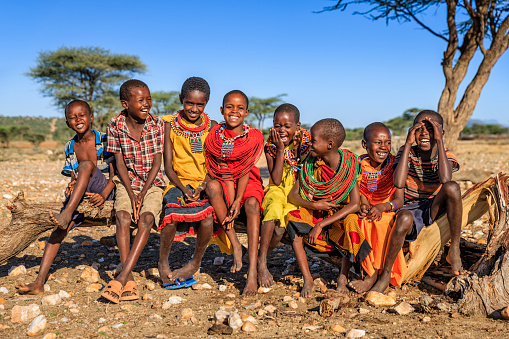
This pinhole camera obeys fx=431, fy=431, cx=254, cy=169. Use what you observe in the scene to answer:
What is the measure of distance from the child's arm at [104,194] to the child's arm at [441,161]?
306cm

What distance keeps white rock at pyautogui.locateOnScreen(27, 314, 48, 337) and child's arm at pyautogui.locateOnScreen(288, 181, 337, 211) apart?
88.0 inches

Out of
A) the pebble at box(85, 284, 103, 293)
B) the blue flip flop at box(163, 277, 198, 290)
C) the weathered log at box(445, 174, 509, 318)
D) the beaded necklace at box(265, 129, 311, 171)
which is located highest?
the beaded necklace at box(265, 129, 311, 171)

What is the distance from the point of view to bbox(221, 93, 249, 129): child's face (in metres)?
4.17

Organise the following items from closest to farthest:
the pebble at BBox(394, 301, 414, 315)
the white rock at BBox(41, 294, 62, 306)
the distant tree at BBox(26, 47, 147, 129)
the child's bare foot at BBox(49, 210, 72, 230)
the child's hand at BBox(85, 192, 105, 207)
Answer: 1. the pebble at BBox(394, 301, 414, 315)
2. the white rock at BBox(41, 294, 62, 306)
3. the child's bare foot at BBox(49, 210, 72, 230)
4. the child's hand at BBox(85, 192, 105, 207)
5. the distant tree at BBox(26, 47, 147, 129)

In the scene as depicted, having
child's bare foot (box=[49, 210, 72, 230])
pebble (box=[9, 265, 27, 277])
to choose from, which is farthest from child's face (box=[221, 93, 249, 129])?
pebble (box=[9, 265, 27, 277])

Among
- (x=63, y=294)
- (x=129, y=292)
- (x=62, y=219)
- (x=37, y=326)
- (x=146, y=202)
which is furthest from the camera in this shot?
(x=146, y=202)

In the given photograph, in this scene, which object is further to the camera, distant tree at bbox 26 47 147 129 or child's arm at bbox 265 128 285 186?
distant tree at bbox 26 47 147 129

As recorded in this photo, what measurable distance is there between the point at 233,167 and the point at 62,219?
1.61 metres

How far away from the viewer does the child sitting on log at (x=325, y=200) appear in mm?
3811

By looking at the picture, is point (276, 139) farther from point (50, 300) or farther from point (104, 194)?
point (50, 300)

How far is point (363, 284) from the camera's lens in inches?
146

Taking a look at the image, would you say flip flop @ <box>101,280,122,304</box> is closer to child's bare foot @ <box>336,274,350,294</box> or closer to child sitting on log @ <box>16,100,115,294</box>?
child sitting on log @ <box>16,100,115,294</box>

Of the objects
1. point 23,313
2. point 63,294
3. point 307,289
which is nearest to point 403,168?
point 307,289

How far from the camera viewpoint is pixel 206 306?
140 inches
